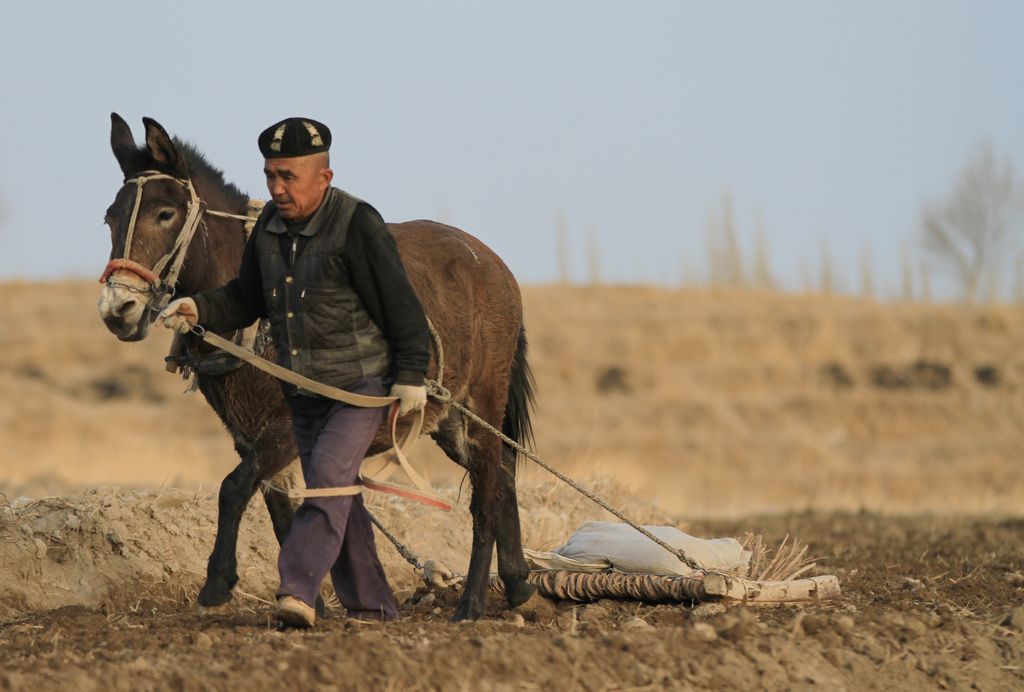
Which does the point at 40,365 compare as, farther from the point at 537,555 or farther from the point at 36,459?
the point at 537,555

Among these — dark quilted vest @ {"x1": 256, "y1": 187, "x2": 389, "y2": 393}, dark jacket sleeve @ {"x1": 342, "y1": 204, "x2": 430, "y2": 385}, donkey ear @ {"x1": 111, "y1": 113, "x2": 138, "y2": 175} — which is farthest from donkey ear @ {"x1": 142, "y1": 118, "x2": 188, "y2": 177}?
dark jacket sleeve @ {"x1": 342, "y1": 204, "x2": 430, "y2": 385}

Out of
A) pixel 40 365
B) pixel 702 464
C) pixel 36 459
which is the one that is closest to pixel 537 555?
pixel 36 459

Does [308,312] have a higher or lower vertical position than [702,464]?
higher

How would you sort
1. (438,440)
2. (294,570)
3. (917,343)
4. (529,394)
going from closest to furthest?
(294,570), (438,440), (529,394), (917,343)

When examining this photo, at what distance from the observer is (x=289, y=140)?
5.80 m

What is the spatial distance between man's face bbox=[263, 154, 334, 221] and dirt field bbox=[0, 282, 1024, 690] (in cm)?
181

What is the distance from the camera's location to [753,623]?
238 inches

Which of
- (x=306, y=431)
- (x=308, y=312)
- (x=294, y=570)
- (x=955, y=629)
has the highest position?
(x=308, y=312)

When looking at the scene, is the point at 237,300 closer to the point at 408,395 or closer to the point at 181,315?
the point at 181,315

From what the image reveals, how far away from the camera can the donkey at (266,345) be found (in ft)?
21.1

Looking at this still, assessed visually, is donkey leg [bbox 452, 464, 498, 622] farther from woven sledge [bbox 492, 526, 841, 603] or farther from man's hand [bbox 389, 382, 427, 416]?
man's hand [bbox 389, 382, 427, 416]

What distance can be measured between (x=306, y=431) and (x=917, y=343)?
2973cm

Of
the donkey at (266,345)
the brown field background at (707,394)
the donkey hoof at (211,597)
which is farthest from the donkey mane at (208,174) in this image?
the brown field background at (707,394)

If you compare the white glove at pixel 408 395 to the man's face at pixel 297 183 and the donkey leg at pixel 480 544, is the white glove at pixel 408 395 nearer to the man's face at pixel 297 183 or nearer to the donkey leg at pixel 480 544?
the man's face at pixel 297 183
